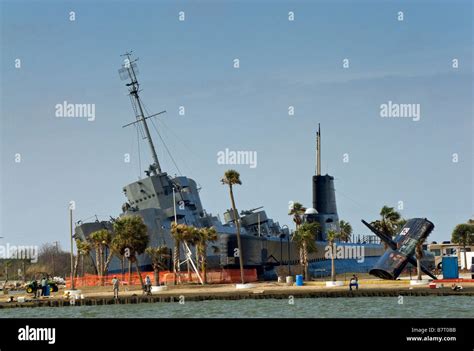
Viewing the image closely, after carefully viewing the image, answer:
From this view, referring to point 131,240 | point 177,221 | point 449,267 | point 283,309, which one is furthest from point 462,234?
point 283,309

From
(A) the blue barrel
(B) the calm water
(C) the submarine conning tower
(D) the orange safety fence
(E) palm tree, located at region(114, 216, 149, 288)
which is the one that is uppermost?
(C) the submarine conning tower

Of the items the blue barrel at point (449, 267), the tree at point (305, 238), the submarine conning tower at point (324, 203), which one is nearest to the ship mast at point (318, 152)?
the submarine conning tower at point (324, 203)

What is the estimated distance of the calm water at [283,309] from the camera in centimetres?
5047

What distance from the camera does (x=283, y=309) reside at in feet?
182

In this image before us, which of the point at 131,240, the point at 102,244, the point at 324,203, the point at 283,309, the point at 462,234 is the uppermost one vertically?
the point at 324,203

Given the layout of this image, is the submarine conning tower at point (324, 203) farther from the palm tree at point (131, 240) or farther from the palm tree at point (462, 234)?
the palm tree at point (131, 240)

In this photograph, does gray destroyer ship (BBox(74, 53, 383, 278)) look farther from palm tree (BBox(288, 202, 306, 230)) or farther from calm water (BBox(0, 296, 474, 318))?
calm water (BBox(0, 296, 474, 318))

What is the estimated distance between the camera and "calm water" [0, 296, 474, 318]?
50.5 m

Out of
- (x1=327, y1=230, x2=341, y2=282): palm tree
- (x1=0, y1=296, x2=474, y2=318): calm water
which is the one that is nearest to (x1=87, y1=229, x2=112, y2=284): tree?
(x1=327, y1=230, x2=341, y2=282): palm tree

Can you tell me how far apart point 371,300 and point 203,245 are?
38428 mm

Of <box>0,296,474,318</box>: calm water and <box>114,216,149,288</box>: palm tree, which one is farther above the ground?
<box>114,216,149,288</box>: palm tree

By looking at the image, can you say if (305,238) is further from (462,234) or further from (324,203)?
(462,234)
